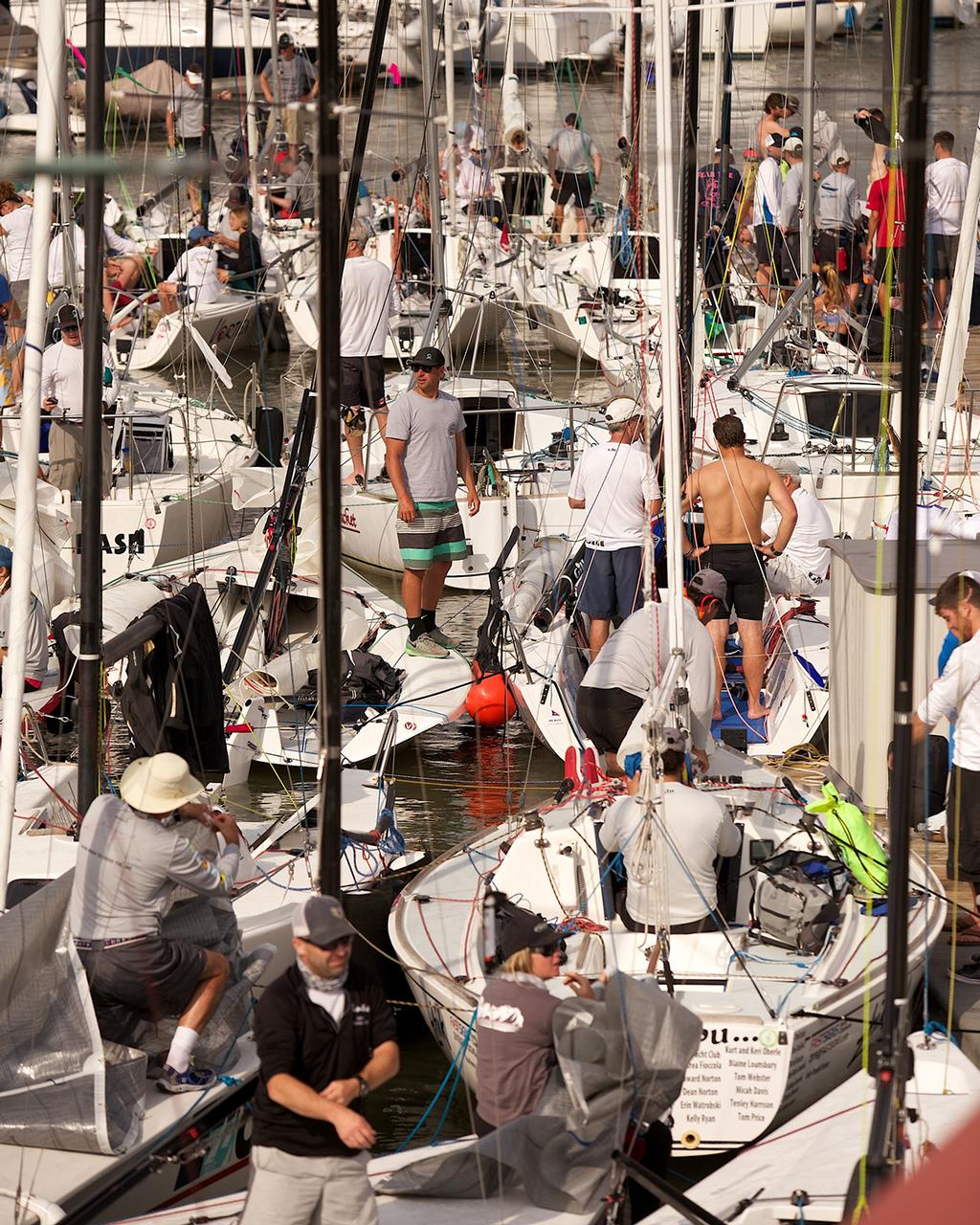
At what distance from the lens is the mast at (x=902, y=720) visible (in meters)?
4.10

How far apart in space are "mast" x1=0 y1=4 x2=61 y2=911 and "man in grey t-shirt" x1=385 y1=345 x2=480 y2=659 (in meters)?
3.57

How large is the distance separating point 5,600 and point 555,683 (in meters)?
2.74

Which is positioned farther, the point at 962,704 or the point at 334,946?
the point at 962,704

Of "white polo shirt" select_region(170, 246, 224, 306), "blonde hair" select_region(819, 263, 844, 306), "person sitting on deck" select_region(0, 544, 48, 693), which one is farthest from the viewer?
"white polo shirt" select_region(170, 246, 224, 306)

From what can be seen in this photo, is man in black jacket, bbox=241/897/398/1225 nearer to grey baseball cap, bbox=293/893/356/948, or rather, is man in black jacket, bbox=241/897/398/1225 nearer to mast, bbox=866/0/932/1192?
grey baseball cap, bbox=293/893/356/948

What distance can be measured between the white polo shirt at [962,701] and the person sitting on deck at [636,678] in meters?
1.15

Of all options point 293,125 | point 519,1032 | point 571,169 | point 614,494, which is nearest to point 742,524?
point 614,494

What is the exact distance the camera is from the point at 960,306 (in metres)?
11.3

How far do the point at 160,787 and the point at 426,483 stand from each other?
4616 mm

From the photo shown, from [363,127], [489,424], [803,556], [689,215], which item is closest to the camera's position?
[363,127]

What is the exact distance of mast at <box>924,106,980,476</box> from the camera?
10.8 m

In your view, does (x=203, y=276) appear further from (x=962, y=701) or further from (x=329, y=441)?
(x=329, y=441)

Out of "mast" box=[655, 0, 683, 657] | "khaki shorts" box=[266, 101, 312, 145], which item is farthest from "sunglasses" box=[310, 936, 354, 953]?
"khaki shorts" box=[266, 101, 312, 145]

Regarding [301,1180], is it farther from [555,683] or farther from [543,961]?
[555,683]
